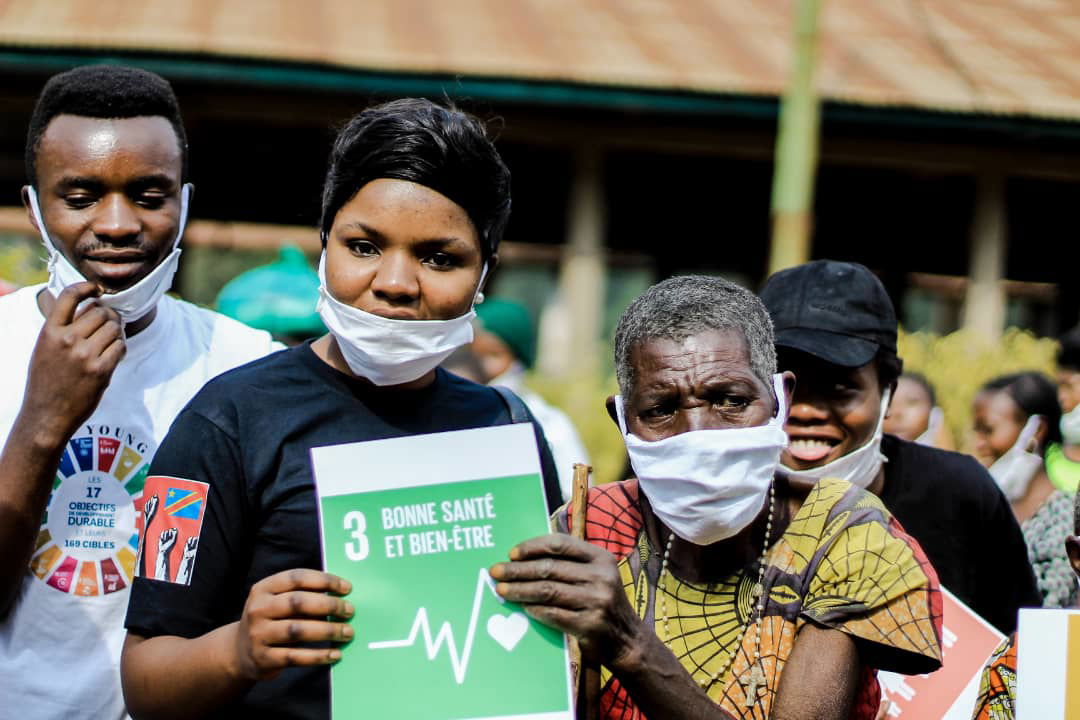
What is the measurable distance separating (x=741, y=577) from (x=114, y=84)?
1776 millimetres

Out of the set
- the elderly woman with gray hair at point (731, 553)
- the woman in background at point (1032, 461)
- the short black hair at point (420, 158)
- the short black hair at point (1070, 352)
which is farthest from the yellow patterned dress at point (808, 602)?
the short black hair at point (1070, 352)

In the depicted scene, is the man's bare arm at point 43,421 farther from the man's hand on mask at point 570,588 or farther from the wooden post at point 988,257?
the wooden post at point 988,257

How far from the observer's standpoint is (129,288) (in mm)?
2936

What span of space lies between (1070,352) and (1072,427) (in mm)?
662

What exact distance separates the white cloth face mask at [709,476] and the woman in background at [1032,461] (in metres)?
1.75

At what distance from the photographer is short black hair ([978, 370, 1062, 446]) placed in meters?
6.50

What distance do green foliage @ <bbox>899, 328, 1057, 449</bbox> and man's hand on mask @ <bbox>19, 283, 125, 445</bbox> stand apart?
7.77 m

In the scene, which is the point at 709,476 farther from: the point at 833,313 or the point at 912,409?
the point at 912,409

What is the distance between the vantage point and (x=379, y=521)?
2248 millimetres

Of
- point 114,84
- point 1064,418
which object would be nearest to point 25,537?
point 114,84

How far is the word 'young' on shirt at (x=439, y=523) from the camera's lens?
2.24 meters

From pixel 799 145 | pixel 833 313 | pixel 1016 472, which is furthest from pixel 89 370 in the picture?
pixel 799 145

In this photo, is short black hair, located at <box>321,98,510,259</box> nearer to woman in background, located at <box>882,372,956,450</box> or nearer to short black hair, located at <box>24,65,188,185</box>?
short black hair, located at <box>24,65,188,185</box>

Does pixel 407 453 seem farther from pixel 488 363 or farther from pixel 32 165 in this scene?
pixel 488 363
